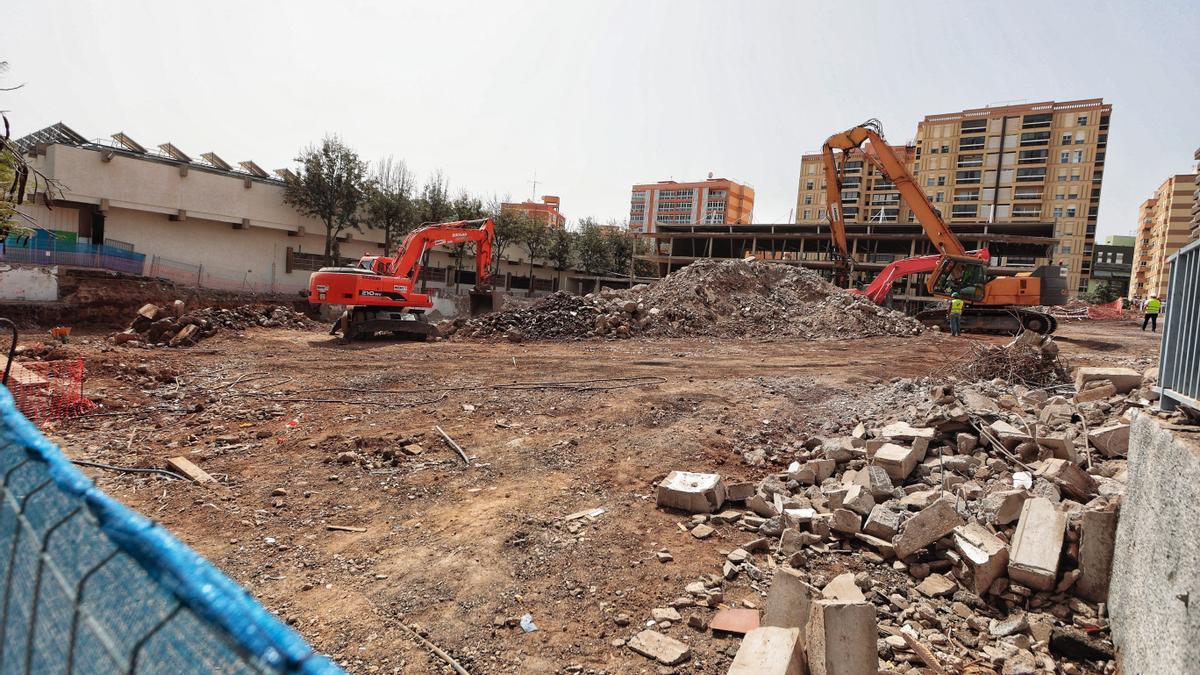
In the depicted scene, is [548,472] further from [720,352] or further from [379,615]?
[720,352]

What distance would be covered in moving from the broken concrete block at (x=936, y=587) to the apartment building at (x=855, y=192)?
79617 mm

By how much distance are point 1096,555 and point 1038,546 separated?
1.06 ft

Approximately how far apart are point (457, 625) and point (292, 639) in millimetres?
3103

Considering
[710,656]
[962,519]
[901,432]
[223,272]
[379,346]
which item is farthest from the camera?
[223,272]

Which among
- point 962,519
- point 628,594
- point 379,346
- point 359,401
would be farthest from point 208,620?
point 379,346

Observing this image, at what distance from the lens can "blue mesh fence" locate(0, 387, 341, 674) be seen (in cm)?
102

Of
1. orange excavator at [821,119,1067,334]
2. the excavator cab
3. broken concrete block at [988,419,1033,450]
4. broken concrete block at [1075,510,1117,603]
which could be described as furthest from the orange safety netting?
the excavator cab

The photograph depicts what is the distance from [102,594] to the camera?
1255 mm

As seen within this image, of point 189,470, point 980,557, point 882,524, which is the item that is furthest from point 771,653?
point 189,470

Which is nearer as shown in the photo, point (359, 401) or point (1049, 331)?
point (359, 401)

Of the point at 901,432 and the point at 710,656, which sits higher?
→ the point at 901,432

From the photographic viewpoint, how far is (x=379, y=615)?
12.7 ft

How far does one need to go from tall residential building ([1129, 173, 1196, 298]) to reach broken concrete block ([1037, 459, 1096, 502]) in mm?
87441

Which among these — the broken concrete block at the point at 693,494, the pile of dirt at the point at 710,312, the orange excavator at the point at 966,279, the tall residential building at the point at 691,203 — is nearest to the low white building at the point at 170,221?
the pile of dirt at the point at 710,312
